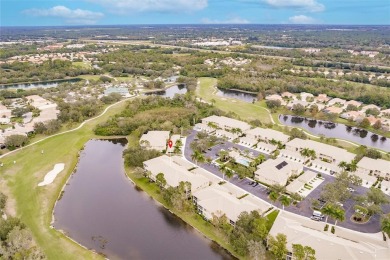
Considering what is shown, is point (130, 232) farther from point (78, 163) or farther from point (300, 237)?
point (78, 163)

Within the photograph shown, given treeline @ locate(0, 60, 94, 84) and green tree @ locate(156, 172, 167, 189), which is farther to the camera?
treeline @ locate(0, 60, 94, 84)

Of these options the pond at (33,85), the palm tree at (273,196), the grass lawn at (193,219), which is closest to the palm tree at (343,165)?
the palm tree at (273,196)

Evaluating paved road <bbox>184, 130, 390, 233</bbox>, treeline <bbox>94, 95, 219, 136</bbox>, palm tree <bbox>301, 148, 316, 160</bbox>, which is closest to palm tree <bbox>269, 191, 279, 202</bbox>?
paved road <bbox>184, 130, 390, 233</bbox>

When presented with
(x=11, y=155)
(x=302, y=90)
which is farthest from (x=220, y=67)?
(x=11, y=155)

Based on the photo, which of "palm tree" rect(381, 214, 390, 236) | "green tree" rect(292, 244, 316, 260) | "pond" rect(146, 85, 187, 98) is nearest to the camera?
"green tree" rect(292, 244, 316, 260)

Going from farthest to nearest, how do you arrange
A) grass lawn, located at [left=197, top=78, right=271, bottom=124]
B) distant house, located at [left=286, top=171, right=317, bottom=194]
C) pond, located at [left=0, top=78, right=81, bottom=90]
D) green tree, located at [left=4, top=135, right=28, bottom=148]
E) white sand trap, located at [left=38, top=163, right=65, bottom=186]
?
1. pond, located at [left=0, top=78, right=81, bottom=90]
2. grass lawn, located at [left=197, top=78, right=271, bottom=124]
3. green tree, located at [left=4, top=135, right=28, bottom=148]
4. white sand trap, located at [left=38, top=163, right=65, bottom=186]
5. distant house, located at [left=286, top=171, right=317, bottom=194]

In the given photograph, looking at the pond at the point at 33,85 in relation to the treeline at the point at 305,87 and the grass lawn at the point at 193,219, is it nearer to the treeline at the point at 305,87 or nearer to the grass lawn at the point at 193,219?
the treeline at the point at 305,87

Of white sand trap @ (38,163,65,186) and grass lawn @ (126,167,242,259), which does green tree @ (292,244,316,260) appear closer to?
grass lawn @ (126,167,242,259)

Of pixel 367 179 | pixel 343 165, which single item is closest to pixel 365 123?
pixel 343 165
